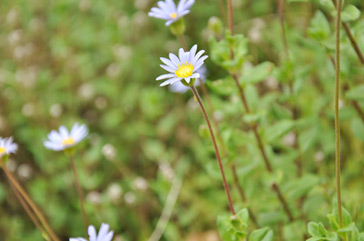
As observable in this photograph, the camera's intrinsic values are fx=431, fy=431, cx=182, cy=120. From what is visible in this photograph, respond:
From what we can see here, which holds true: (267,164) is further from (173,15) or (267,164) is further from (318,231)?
(173,15)

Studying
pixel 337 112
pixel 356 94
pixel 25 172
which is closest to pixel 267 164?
pixel 356 94

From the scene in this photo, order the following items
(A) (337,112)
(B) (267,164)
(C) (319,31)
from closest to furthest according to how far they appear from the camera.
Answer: (A) (337,112), (C) (319,31), (B) (267,164)

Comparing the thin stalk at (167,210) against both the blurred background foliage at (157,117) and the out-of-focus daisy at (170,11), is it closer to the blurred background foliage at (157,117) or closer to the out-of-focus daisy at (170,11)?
the blurred background foliage at (157,117)

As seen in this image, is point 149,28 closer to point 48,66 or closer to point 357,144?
point 48,66

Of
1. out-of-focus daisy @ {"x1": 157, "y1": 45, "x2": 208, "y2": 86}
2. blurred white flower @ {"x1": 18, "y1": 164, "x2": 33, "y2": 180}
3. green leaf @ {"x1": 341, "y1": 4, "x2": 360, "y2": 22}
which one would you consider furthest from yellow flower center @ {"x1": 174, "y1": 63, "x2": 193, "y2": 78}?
blurred white flower @ {"x1": 18, "y1": 164, "x2": 33, "y2": 180}

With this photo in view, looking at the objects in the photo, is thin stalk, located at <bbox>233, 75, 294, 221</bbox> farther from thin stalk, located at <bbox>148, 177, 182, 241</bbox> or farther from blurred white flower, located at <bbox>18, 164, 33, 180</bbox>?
blurred white flower, located at <bbox>18, 164, 33, 180</bbox>
